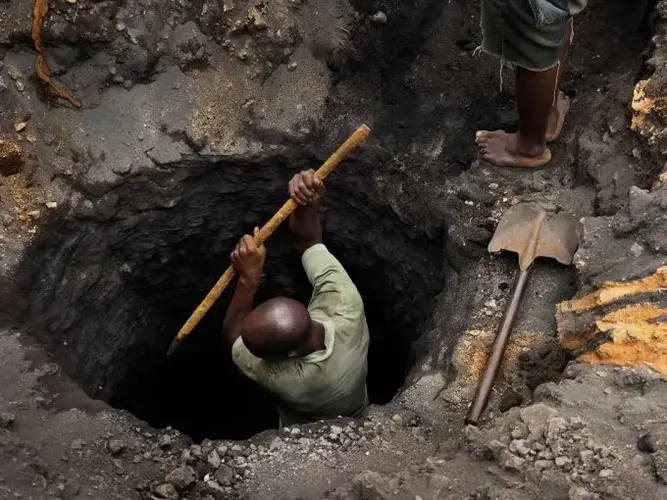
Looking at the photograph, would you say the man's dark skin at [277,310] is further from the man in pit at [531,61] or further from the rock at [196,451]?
the man in pit at [531,61]

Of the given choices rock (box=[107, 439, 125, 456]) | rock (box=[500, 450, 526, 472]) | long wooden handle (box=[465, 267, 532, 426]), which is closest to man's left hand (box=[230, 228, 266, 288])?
rock (box=[107, 439, 125, 456])

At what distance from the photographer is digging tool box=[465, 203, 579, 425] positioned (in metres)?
2.53

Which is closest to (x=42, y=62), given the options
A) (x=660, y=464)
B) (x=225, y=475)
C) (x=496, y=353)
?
(x=225, y=475)

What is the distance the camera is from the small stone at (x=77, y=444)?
94.2 inches

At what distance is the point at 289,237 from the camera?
3971 mm

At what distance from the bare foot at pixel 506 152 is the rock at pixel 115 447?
216 cm

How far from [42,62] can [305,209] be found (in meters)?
1.50

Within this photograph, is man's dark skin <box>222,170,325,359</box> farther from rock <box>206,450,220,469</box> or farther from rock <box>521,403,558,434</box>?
rock <box>521,403,558,434</box>

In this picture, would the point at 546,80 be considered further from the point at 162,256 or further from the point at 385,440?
the point at 162,256

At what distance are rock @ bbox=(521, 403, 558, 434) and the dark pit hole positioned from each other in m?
1.27

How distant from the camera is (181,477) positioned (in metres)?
2.33

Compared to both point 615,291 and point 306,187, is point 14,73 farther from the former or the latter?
point 615,291

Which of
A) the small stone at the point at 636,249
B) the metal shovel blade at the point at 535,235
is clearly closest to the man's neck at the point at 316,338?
the metal shovel blade at the point at 535,235

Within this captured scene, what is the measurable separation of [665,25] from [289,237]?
228 cm
